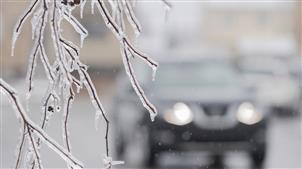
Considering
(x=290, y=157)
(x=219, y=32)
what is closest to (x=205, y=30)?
(x=219, y=32)

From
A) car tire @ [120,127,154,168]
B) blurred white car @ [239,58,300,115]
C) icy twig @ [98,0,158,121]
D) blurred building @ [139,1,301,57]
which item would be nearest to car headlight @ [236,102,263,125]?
car tire @ [120,127,154,168]

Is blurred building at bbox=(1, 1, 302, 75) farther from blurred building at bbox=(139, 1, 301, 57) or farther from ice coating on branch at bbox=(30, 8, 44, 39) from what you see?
ice coating on branch at bbox=(30, 8, 44, 39)

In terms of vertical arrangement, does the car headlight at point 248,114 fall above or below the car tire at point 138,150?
above

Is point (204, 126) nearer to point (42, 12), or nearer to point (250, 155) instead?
point (250, 155)

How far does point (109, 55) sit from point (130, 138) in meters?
26.8

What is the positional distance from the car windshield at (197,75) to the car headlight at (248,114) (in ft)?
2.36

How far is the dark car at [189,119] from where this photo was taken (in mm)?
10000

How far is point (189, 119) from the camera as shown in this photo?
1031 centimetres

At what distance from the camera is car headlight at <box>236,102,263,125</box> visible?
34.1 feet

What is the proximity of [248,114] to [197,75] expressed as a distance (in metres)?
1.33

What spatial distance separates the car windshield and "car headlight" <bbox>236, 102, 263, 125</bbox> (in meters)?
0.72

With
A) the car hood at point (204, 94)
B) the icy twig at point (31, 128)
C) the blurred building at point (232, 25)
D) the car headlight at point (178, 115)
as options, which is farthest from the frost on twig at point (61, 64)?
the blurred building at point (232, 25)

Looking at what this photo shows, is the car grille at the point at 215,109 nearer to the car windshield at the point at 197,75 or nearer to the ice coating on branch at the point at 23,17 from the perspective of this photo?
the car windshield at the point at 197,75

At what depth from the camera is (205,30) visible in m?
53.4
